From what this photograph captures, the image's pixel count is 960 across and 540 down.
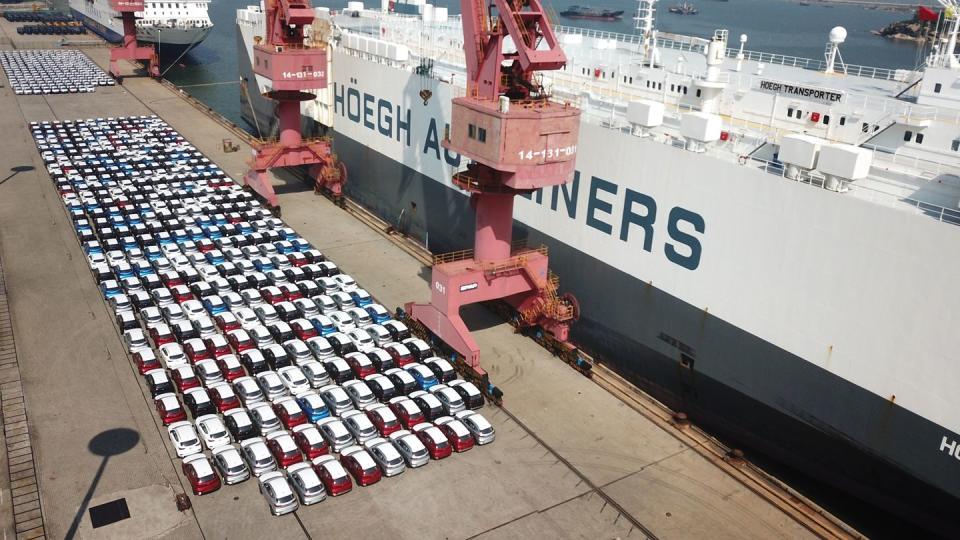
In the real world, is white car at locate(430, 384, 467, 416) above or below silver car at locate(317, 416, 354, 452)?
above

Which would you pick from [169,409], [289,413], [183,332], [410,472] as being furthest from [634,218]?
[183,332]

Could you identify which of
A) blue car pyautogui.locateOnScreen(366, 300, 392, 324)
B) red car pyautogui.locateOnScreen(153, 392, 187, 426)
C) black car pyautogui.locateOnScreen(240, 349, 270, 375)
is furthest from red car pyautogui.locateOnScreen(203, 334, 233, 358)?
blue car pyautogui.locateOnScreen(366, 300, 392, 324)

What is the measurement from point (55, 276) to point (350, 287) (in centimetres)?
1582

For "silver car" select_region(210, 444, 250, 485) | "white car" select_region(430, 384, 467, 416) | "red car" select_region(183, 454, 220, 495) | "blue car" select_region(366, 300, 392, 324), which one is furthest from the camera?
"blue car" select_region(366, 300, 392, 324)

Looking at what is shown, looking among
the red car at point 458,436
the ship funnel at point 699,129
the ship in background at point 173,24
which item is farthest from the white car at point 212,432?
the ship in background at point 173,24

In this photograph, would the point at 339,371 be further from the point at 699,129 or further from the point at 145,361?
the point at 699,129

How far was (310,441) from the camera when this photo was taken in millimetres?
24312

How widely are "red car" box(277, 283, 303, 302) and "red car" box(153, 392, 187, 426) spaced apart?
9947mm

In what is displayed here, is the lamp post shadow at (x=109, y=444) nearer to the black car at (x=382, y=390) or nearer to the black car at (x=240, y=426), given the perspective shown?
the black car at (x=240, y=426)

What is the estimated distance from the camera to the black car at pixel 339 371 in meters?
28.6

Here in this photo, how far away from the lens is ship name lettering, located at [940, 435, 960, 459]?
2052 centimetres

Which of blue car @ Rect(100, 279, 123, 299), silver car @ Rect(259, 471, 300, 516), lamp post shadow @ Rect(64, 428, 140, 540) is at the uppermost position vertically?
blue car @ Rect(100, 279, 123, 299)

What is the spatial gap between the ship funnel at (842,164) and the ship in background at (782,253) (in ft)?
0.21

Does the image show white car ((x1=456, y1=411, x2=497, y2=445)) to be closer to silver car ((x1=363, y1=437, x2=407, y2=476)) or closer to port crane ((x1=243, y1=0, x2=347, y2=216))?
silver car ((x1=363, y1=437, x2=407, y2=476))
